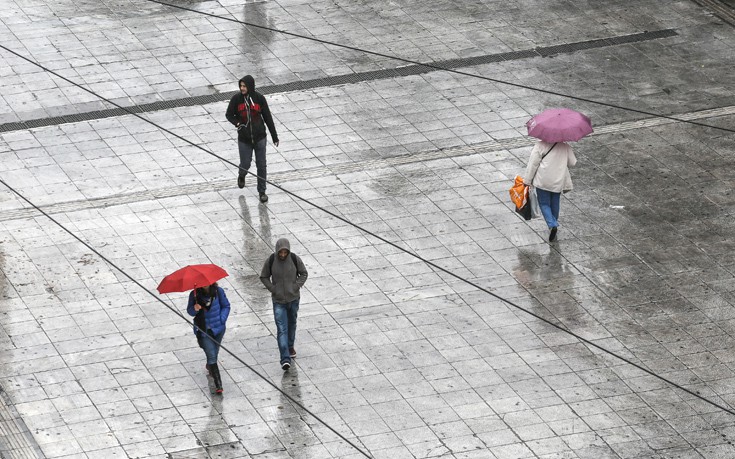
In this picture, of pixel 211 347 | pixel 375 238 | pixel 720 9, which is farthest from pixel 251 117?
pixel 720 9

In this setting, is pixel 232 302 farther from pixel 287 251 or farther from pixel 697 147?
pixel 697 147

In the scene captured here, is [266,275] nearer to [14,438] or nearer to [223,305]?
[223,305]

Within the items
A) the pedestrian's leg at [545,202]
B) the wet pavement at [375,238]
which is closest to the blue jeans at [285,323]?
the wet pavement at [375,238]

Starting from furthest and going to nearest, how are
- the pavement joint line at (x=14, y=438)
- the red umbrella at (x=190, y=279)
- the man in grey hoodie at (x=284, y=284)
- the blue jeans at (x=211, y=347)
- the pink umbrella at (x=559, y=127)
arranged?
1. the pink umbrella at (x=559, y=127)
2. the man in grey hoodie at (x=284, y=284)
3. the blue jeans at (x=211, y=347)
4. the red umbrella at (x=190, y=279)
5. the pavement joint line at (x=14, y=438)

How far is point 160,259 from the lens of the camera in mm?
16891

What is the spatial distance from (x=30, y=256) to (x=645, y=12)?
1169cm

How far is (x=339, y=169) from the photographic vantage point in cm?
1905

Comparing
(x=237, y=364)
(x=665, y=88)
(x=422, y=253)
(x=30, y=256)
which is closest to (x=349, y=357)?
(x=237, y=364)

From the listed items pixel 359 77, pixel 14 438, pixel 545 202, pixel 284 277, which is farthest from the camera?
pixel 359 77

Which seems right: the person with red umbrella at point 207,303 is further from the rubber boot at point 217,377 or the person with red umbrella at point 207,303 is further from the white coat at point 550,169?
the white coat at point 550,169

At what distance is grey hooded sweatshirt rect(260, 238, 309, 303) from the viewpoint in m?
14.5

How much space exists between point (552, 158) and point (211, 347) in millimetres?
5007

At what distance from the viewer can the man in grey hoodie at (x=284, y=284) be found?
47.6ft

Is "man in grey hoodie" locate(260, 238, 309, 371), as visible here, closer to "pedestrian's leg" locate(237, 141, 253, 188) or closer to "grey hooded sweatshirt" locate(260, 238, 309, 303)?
"grey hooded sweatshirt" locate(260, 238, 309, 303)
